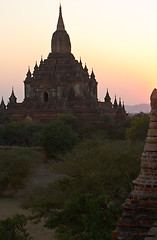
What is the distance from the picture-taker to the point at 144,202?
5.50 metres

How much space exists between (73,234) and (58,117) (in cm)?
3062

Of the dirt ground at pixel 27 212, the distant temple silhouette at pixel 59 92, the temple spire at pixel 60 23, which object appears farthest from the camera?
the temple spire at pixel 60 23

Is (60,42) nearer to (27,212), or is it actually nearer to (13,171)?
(13,171)

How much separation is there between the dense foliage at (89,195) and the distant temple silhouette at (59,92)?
84.3 feet

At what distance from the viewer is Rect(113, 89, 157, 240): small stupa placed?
5.45 m

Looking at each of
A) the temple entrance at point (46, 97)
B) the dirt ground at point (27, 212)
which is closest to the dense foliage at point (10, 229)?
the dirt ground at point (27, 212)

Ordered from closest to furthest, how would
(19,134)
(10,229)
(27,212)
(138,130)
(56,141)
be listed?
1. (10,229)
2. (27,212)
3. (56,141)
4. (138,130)
5. (19,134)

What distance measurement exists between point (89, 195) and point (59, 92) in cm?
3678

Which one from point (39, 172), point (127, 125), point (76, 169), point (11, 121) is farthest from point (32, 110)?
point (76, 169)

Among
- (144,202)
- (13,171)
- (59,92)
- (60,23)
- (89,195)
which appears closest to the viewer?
(144,202)

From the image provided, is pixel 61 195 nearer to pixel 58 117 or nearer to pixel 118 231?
pixel 118 231

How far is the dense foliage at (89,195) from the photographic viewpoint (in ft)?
31.9

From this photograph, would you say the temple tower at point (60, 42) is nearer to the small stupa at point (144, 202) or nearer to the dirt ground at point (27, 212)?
the dirt ground at point (27, 212)

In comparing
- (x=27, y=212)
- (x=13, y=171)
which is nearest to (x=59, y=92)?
(x=13, y=171)
